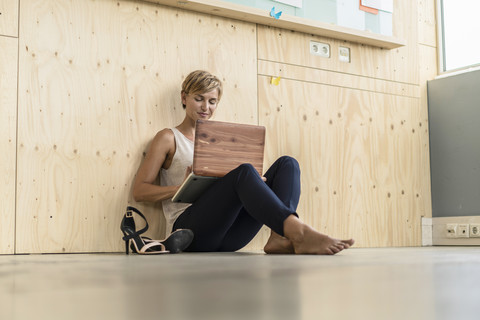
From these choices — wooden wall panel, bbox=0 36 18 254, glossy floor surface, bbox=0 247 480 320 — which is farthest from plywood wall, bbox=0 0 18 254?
glossy floor surface, bbox=0 247 480 320

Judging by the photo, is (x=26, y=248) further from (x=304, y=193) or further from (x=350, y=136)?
(x=350, y=136)

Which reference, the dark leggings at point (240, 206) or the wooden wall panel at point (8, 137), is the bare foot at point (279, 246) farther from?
the wooden wall panel at point (8, 137)

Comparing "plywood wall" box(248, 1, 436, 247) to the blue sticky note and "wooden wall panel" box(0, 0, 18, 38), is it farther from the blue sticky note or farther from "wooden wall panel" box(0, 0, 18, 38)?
"wooden wall panel" box(0, 0, 18, 38)


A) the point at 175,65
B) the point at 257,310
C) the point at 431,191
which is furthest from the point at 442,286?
the point at 431,191

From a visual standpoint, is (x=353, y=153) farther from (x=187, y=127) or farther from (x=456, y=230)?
(x=187, y=127)

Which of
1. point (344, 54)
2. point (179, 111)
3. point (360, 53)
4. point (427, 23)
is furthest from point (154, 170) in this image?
point (427, 23)

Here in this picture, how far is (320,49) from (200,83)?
37.2 inches

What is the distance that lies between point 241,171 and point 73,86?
37.6 inches

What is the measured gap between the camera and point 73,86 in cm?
253

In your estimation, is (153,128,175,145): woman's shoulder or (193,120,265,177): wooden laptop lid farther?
(153,128,175,145): woman's shoulder

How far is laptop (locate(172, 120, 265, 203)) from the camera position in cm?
207

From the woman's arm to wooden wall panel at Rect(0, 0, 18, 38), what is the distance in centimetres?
73

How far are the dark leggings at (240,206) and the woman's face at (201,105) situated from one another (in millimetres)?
463

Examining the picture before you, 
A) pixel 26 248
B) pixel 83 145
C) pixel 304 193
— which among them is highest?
pixel 83 145
